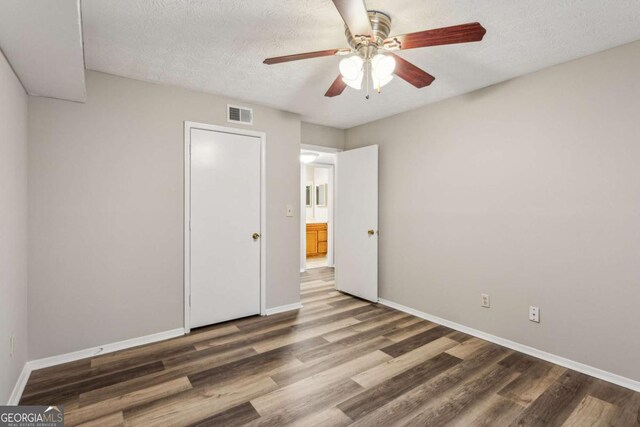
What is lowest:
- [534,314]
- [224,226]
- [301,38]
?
[534,314]

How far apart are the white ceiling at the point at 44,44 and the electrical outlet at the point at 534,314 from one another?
3586 millimetres

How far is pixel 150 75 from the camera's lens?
2682mm

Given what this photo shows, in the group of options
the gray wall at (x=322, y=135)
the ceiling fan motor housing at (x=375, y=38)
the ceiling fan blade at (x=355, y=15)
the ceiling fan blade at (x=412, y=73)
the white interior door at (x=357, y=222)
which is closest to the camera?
the ceiling fan blade at (x=355, y=15)

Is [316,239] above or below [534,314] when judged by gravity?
above

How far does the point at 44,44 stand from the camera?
1.69m

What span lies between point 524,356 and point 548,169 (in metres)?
1.56

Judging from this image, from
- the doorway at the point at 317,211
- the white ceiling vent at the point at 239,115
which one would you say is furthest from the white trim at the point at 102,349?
the doorway at the point at 317,211

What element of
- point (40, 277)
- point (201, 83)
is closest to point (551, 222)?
point (201, 83)

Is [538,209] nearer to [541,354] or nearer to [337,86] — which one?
[541,354]

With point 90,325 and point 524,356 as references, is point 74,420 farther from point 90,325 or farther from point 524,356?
point 524,356

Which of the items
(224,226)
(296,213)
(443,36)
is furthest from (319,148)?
(443,36)

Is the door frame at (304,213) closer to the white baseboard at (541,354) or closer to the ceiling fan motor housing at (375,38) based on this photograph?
the white baseboard at (541,354)

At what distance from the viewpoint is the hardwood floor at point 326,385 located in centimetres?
185

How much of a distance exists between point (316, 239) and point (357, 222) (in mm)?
3370
